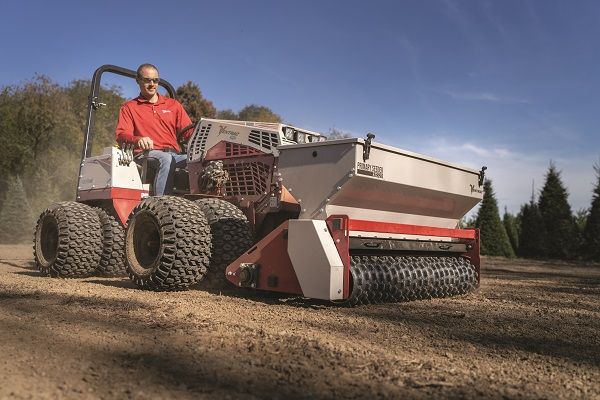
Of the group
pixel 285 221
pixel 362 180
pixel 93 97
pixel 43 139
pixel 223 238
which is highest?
pixel 43 139

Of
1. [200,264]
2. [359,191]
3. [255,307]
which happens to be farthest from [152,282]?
[359,191]

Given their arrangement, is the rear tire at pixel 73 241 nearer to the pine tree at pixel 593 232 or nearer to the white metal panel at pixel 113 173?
the white metal panel at pixel 113 173

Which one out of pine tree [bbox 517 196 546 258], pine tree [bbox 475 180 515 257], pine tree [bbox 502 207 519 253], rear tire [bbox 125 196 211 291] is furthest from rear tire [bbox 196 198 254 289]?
pine tree [bbox 502 207 519 253]

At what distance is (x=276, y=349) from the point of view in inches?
115

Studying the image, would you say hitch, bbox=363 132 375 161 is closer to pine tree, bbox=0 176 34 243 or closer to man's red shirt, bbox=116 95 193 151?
man's red shirt, bbox=116 95 193 151

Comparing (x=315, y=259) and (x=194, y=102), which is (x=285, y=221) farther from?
(x=194, y=102)

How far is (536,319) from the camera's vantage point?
4.64m

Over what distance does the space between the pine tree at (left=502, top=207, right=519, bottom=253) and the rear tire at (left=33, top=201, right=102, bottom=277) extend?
23474mm

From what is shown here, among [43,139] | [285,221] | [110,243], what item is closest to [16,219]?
[43,139]

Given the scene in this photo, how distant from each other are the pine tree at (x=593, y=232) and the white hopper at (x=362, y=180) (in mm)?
20041

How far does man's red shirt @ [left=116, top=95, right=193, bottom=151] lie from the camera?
22.0ft

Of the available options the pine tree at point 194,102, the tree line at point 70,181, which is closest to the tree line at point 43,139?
the tree line at point 70,181

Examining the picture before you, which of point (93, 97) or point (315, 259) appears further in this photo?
point (93, 97)

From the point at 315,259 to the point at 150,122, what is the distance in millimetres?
3488
